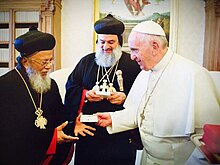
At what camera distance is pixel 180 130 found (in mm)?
909

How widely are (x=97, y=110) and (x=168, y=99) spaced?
1.00 feet

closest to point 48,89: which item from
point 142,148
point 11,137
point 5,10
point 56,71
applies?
point 56,71

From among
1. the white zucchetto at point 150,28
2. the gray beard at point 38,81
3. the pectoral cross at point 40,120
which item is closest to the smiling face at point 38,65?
the gray beard at point 38,81

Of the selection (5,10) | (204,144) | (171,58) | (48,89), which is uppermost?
(5,10)

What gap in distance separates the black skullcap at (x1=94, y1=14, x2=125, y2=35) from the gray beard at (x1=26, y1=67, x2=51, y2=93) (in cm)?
28

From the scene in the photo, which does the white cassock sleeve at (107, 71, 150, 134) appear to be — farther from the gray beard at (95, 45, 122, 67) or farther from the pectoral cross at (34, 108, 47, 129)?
the pectoral cross at (34, 108, 47, 129)

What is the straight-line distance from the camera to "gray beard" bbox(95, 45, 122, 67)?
103 cm

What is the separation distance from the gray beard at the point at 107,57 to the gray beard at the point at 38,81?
0.22m

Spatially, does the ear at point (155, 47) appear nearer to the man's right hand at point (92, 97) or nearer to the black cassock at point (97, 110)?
the black cassock at point (97, 110)

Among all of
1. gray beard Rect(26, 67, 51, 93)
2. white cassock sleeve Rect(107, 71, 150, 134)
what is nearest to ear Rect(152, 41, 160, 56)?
white cassock sleeve Rect(107, 71, 150, 134)

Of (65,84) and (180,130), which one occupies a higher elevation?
(65,84)

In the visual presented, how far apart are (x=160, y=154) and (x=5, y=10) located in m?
0.82

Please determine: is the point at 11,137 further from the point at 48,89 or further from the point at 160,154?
the point at 160,154

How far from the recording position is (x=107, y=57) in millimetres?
1050
